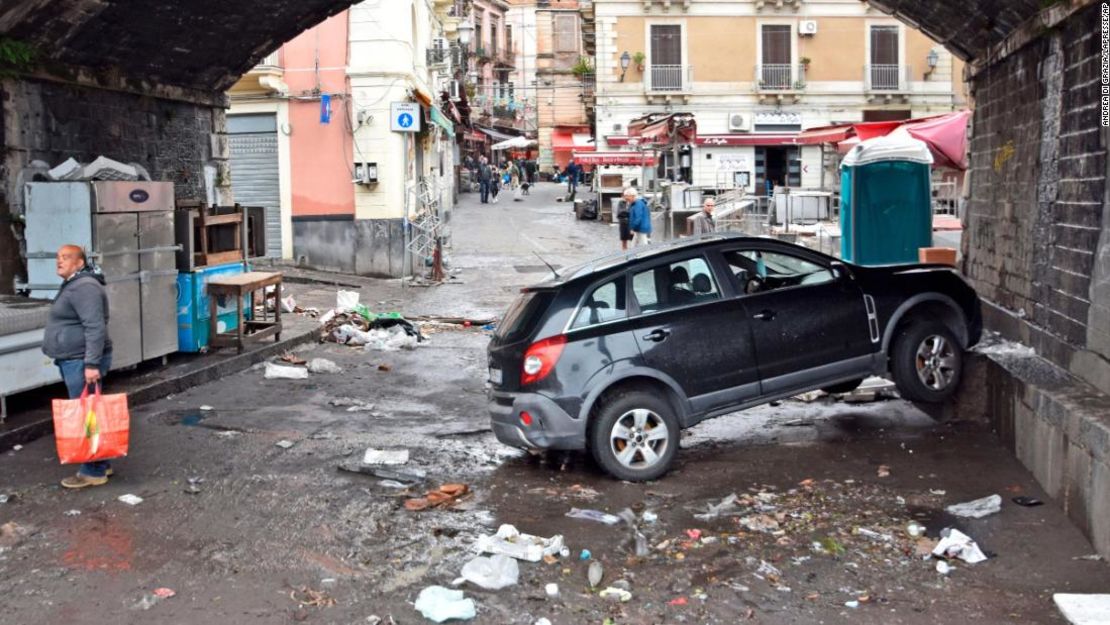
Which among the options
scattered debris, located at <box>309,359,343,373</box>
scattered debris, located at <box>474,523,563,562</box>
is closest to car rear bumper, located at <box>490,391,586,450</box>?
scattered debris, located at <box>474,523,563,562</box>

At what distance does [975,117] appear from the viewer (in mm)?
12281

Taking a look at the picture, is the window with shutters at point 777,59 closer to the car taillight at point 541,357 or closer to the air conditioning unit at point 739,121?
the air conditioning unit at point 739,121

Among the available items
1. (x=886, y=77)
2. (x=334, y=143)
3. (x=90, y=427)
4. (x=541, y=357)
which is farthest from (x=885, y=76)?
(x=90, y=427)

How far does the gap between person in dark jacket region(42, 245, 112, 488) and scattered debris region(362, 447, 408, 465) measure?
2.11 metres

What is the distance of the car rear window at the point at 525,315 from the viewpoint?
8406 millimetres

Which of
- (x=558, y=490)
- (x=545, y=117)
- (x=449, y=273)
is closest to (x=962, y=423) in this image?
(x=558, y=490)

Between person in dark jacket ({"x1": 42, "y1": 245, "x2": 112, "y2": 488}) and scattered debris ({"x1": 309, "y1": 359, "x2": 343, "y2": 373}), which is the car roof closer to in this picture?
person in dark jacket ({"x1": 42, "y1": 245, "x2": 112, "y2": 488})

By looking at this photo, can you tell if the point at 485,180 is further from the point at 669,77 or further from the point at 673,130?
the point at 673,130

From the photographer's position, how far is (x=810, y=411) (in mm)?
10688

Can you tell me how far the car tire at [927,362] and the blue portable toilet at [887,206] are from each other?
7395mm

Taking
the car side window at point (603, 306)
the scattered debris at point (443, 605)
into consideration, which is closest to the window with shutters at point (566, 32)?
the car side window at point (603, 306)

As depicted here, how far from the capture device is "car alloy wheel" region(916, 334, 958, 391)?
30.8 feet

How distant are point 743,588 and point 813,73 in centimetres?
4218

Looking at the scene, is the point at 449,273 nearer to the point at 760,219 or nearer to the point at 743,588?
the point at 760,219
